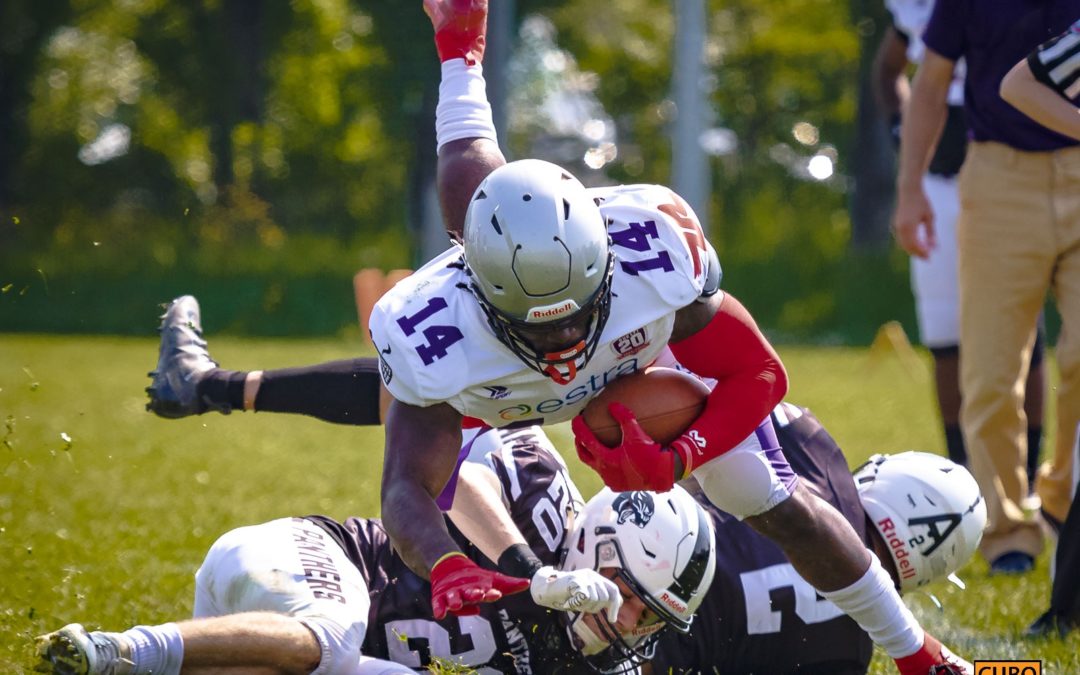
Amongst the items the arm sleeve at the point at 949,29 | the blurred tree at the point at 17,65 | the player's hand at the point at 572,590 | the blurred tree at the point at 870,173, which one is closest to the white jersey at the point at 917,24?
the arm sleeve at the point at 949,29

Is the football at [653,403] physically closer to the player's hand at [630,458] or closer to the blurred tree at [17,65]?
the player's hand at [630,458]

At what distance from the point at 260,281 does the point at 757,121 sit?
1198 cm

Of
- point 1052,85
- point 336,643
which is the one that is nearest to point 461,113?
point 336,643

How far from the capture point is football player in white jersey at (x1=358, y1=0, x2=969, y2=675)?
2.88 metres

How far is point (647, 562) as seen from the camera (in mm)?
3361

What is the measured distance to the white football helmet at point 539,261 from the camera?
9.39 ft

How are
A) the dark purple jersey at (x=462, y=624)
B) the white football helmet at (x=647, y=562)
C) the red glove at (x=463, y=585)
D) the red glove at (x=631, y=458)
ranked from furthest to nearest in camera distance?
the dark purple jersey at (x=462, y=624), the white football helmet at (x=647, y=562), the red glove at (x=631, y=458), the red glove at (x=463, y=585)

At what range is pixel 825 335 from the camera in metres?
16.3

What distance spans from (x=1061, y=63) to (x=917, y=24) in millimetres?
1525

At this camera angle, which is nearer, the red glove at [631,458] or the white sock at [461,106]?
the red glove at [631,458]

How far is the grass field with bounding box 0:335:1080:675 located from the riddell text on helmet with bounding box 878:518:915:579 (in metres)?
0.28

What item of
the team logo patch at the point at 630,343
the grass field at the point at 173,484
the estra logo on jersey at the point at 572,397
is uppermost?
the team logo patch at the point at 630,343

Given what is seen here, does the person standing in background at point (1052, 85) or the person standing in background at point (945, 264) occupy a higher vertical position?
the person standing in background at point (1052, 85)

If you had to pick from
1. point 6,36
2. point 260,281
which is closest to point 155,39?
point 6,36
